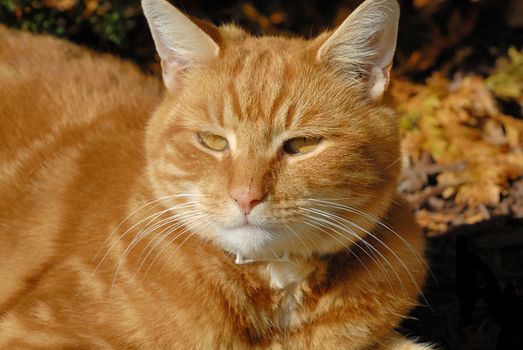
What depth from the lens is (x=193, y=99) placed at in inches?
104

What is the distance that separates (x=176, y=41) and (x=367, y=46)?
0.67 m

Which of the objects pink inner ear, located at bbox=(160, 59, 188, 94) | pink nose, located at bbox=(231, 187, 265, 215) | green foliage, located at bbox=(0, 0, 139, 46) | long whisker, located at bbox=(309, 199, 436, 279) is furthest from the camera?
green foliage, located at bbox=(0, 0, 139, 46)

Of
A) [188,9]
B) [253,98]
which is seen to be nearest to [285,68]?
[253,98]

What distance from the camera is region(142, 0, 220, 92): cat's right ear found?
2.58 m

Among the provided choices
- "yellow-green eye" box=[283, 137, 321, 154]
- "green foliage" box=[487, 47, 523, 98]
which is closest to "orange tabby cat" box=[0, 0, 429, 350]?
"yellow-green eye" box=[283, 137, 321, 154]

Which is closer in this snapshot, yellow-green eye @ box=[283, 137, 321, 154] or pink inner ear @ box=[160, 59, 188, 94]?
yellow-green eye @ box=[283, 137, 321, 154]

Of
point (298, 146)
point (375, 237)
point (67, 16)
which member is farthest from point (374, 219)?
point (67, 16)

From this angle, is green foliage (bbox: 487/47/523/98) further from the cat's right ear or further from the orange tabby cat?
the cat's right ear

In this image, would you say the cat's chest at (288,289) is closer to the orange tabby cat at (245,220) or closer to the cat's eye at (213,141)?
the orange tabby cat at (245,220)

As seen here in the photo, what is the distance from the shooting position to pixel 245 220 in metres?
2.36

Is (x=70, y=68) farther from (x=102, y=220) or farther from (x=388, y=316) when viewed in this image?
(x=388, y=316)

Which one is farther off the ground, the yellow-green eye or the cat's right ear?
the cat's right ear

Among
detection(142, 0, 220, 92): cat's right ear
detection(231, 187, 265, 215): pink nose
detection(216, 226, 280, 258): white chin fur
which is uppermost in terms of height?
detection(142, 0, 220, 92): cat's right ear

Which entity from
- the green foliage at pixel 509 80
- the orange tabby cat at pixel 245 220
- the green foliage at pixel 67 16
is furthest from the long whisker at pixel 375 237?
the green foliage at pixel 67 16
